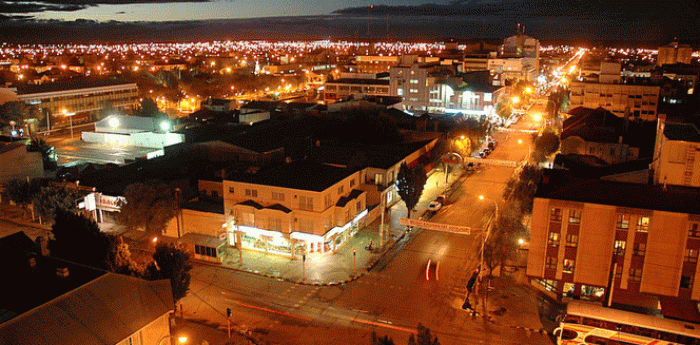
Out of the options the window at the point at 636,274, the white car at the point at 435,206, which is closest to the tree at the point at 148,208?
the white car at the point at 435,206

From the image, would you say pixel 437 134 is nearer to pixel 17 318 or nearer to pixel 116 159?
pixel 116 159

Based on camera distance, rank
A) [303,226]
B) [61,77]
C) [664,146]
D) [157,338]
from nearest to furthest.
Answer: [157,338], [664,146], [303,226], [61,77]

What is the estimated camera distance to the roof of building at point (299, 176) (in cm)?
2026

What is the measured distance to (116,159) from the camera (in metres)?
36.9

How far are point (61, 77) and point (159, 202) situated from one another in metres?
67.9

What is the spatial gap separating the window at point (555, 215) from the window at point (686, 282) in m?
3.88

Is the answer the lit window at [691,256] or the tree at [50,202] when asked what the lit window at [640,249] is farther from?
the tree at [50,202]

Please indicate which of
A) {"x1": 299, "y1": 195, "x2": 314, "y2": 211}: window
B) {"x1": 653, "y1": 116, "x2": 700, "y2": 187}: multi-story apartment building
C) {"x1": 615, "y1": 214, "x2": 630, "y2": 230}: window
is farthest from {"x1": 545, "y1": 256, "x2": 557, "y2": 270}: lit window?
{"x1": 299, "y1": 195, "x2": 314, "y2": 211}: window

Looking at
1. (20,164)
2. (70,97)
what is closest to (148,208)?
(20,164)

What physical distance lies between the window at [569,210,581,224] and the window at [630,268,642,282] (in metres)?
2.15

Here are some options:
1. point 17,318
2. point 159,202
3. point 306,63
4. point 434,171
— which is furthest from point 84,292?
point 306,63

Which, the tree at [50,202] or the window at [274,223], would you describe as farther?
the tree at [50,202]

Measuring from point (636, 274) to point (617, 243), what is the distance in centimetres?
110

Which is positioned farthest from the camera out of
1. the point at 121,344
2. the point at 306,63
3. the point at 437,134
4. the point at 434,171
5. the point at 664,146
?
the point at 306,63
